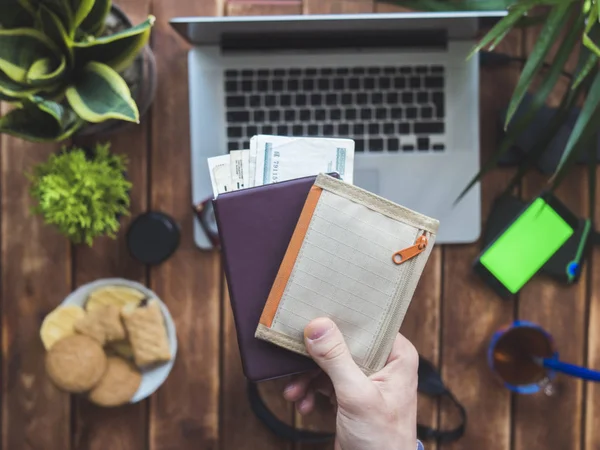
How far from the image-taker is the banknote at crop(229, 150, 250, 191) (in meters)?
0.66

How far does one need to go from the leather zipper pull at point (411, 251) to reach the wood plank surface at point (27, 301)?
1.55ft

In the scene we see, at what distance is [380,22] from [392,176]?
19 cm

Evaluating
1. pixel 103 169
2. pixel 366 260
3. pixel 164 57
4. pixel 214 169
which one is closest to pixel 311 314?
pixel 366 260

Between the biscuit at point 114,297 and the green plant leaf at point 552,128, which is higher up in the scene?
the green plant leaf at point 552,128

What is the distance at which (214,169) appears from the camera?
2.18 ft

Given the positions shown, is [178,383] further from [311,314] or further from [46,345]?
[311,314]

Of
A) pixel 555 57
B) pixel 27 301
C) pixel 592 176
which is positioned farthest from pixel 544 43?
pixel 27 301

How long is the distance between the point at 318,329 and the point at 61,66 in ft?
1.16

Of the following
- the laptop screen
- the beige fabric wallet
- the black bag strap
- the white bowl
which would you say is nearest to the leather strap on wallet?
the black bag strap

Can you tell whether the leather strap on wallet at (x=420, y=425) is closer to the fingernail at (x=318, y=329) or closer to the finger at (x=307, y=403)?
the finger at (x=307, y=403)

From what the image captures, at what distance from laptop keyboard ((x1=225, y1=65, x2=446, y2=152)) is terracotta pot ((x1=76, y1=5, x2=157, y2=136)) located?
94 mm

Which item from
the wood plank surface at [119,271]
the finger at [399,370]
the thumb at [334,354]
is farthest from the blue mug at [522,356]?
the wood plank surface at [119,271]

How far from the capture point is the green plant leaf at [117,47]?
22.5 inches

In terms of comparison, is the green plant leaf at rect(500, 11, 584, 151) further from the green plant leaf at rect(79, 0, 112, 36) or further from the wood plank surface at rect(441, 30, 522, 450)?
the green plant leaf at rect(79, 0, 112, 36)
